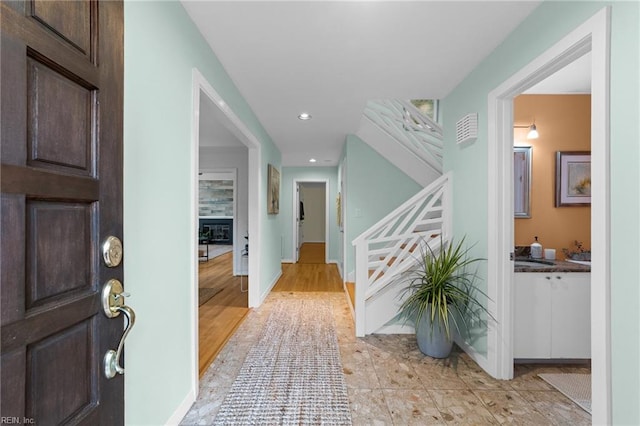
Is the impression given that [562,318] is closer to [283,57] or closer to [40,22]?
[283,57]

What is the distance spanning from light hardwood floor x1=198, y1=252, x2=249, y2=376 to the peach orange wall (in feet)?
9.69

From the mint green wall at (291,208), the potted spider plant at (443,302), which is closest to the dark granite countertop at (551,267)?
the potted spider plant at (443,302)

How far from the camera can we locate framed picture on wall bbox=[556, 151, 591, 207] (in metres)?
2.73

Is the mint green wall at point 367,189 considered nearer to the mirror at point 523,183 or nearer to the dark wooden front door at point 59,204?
the mirror at point 523,183

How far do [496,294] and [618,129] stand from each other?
1.28 meters

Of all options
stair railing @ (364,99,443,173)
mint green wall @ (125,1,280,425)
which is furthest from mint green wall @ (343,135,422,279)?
mint green wall @ (125,1,280,425)

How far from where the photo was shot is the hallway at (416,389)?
5.63 feet

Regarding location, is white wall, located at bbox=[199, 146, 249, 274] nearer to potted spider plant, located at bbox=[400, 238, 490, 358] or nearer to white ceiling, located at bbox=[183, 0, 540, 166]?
white ceiling, located at bbox=[183, 0, 540, 166]

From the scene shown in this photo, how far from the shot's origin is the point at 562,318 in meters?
2.21

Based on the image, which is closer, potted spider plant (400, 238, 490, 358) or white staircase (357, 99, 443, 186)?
potted spider plant (400, 238, 490, 358)

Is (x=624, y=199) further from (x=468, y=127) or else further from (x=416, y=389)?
(x=416, y=389)

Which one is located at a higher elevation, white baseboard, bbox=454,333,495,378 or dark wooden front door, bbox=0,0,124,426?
dark wooden front door, bbox=0,0,124,426

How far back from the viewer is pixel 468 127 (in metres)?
2.41

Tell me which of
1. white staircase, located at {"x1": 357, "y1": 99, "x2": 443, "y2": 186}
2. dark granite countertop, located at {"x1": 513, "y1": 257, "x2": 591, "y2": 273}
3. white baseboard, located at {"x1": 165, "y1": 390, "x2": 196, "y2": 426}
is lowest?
white baseboard, located at {"x1": 165, "y1": 390, "x2": 196, "y2": 426}
